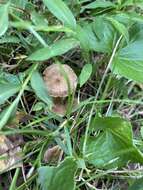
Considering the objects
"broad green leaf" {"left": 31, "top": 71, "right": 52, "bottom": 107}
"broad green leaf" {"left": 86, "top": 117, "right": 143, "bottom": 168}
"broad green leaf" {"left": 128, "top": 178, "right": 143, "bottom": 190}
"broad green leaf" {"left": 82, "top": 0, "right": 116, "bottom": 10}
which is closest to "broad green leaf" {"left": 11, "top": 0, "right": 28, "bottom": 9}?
"broad green leaf" {"left": 82, "top": 0, "right": 116, "bottom": 10}

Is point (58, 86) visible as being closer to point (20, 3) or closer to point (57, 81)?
point (57, 81)

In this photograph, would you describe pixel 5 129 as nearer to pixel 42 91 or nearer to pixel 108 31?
pixel 42 91

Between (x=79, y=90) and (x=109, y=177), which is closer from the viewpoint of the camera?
(x=109, y=177)

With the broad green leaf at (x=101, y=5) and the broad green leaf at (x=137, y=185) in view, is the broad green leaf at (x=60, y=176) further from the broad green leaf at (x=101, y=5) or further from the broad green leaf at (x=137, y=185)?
the broad green leaf at (x=101, y=5)

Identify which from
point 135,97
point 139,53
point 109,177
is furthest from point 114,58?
point 109,177

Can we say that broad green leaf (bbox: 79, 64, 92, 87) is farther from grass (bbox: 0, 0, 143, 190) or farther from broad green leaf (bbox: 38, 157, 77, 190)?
broad green leaf (bbox: 38, 157, 77, 190)

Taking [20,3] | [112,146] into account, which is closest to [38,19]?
[20,3]
